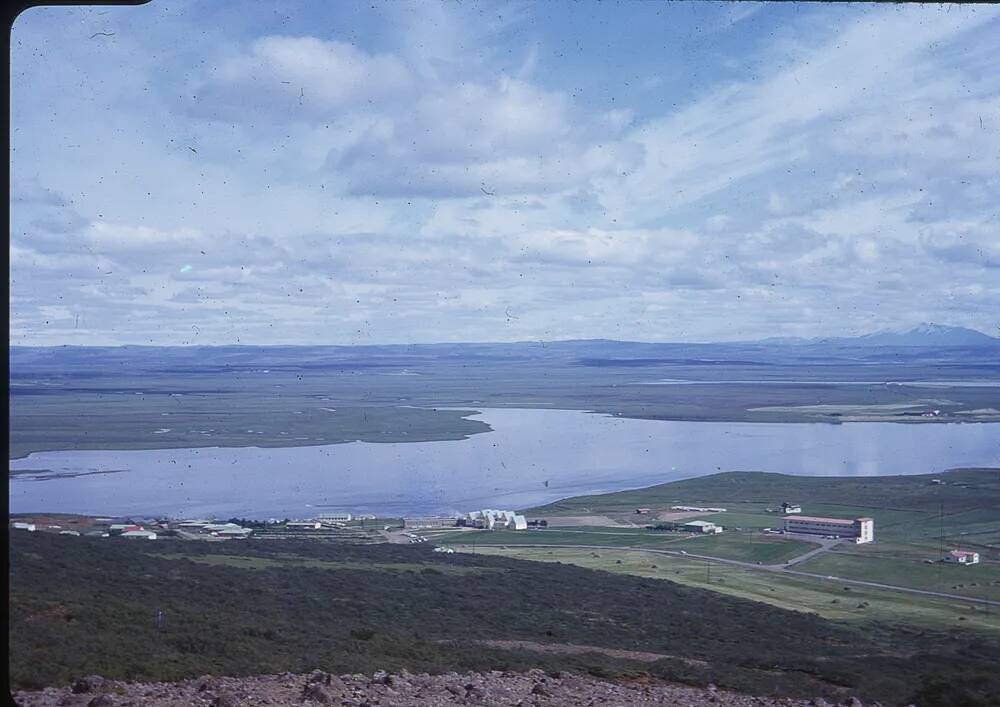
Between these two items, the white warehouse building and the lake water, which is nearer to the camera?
the white warehouse building

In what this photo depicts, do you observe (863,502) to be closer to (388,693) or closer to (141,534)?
(388,693)

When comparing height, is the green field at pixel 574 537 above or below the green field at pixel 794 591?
above

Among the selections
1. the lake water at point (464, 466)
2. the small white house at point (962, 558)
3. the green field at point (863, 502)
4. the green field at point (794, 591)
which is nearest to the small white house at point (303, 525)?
the lake water at point (464, 466)

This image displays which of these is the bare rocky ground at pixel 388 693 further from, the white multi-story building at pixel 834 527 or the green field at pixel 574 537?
the white multi-story building at pixel 834 527

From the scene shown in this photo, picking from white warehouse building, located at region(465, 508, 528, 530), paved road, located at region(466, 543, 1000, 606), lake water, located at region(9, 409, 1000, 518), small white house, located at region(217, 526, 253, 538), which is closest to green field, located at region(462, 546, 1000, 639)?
paved road, located at region(466, 543, 1000, 606)

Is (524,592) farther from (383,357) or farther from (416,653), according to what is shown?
(383,357)

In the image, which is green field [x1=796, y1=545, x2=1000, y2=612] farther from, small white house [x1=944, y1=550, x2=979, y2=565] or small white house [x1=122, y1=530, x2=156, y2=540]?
small white house [x1=122, y1=530, x2=156, y2=540]
